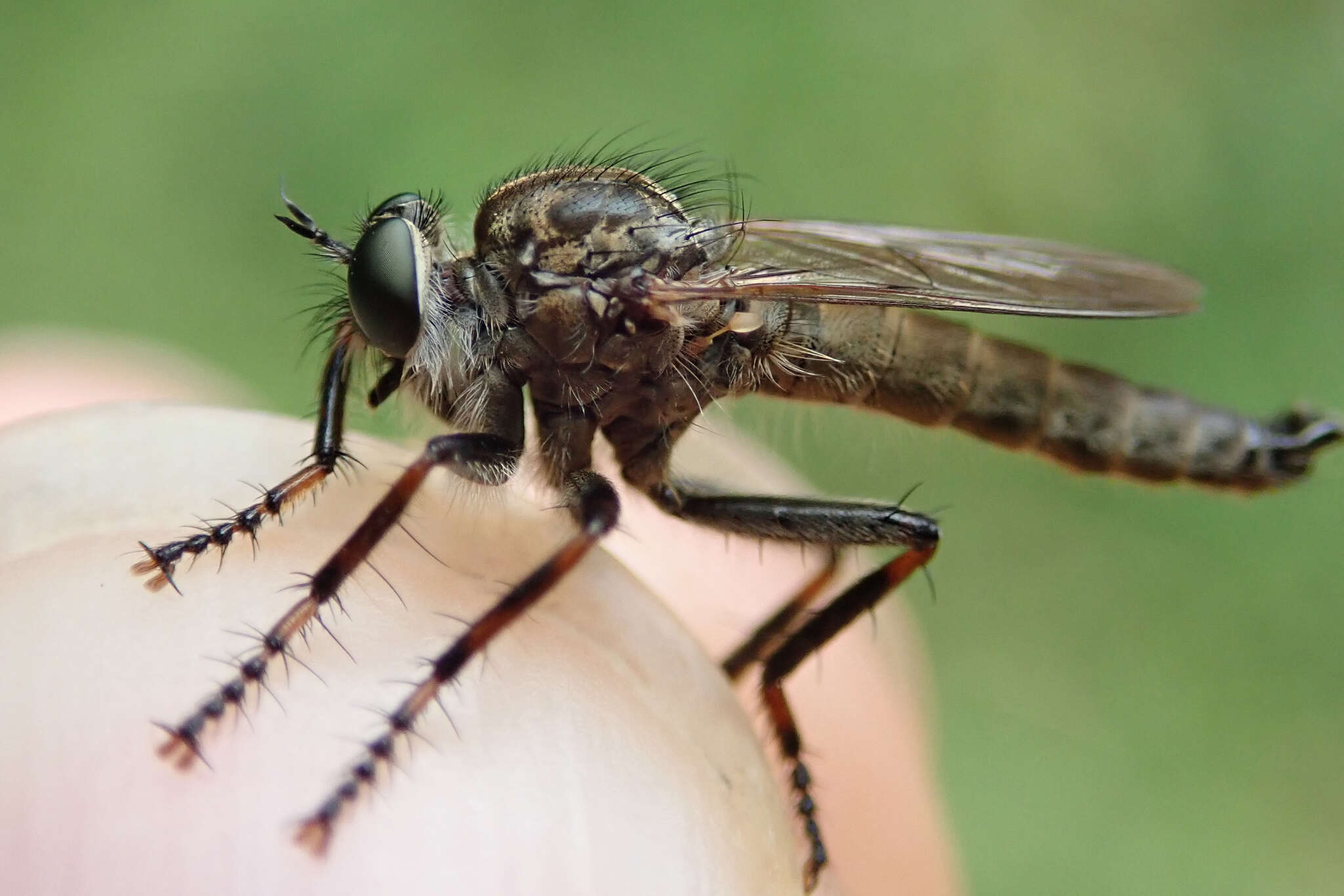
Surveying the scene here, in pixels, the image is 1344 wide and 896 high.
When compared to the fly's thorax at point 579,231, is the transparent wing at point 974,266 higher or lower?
higher

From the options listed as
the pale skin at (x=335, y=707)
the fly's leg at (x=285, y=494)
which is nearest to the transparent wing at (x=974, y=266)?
the fly's leg at (x=285, y=494)

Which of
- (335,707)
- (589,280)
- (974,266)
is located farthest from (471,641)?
(974,266)

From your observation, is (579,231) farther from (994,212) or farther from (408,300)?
(994,212)

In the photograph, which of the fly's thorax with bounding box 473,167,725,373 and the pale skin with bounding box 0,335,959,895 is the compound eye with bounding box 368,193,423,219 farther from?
the pale skin with bounding box 0,335,959,895

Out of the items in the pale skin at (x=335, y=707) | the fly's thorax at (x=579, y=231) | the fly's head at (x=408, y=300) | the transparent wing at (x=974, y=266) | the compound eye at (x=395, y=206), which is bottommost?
the pale skin at (x=335, y=707)

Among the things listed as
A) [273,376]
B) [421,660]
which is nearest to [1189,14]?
[273,376]

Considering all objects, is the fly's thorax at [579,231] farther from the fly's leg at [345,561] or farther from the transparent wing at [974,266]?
the fly's leg at [345,561]

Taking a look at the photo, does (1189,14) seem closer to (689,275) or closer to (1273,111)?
(1273,111)
